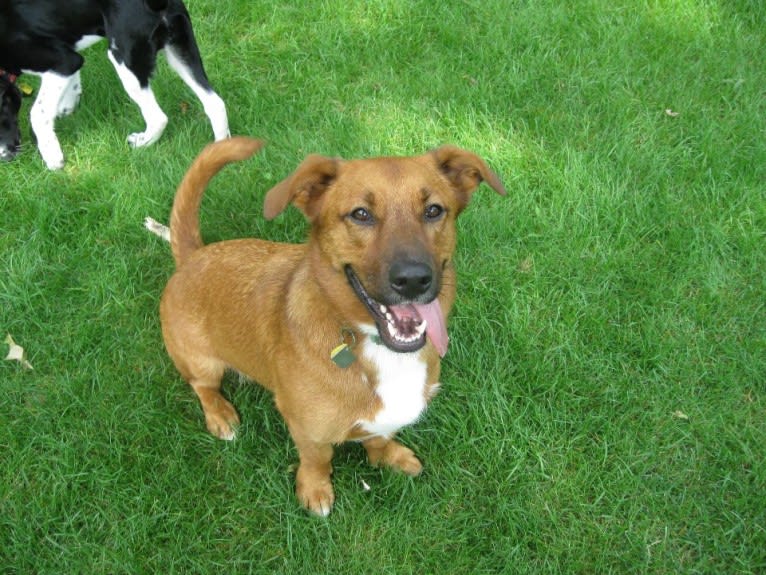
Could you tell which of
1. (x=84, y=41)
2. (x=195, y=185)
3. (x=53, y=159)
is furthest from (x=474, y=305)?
(x=84, y=41)

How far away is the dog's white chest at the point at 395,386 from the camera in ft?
8.42

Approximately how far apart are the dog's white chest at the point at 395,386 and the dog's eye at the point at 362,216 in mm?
499

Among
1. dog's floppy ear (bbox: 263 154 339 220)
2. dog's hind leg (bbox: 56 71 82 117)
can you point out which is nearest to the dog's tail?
dog's floppy ear (bbox: 263 154 339 220)

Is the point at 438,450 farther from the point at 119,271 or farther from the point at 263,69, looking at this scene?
the point at 263,69

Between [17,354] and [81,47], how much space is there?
229 cm

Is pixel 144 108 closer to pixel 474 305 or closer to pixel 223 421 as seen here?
pixel 223 421

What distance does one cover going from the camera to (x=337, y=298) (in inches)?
96.9

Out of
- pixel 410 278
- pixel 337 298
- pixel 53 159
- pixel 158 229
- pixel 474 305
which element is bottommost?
pixel 474 305

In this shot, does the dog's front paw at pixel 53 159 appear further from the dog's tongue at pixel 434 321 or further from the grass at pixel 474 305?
the dog's tongue at pixel 434 321

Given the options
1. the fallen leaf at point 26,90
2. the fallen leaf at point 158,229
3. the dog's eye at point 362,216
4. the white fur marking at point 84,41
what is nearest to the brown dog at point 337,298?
the dog's eye at point 362,216

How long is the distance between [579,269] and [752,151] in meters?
1.76

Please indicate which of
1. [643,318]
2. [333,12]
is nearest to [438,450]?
[643,318]

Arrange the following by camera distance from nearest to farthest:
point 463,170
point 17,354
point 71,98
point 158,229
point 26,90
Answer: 1. point 463,170
2. point 17,354
3. point 158,229
4. point 71,98
5. point 26,90

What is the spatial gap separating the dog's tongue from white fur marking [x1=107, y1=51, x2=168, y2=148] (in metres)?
2.85
